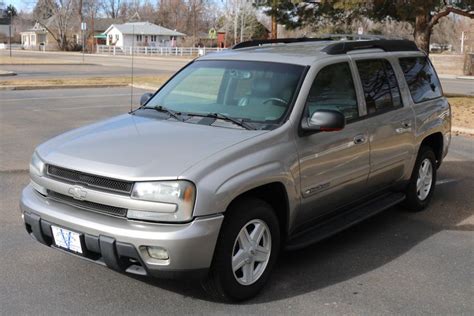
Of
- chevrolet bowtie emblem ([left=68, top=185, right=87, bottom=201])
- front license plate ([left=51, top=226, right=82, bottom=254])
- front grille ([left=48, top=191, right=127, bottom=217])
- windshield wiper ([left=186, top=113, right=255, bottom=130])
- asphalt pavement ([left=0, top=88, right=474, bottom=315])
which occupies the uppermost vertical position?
windshield wiper ([left=186, top=113, right=255, bottom=130])

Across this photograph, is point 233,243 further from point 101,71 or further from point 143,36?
point 143,36

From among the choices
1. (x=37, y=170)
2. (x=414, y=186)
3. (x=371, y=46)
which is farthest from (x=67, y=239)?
(x=414, y=186)

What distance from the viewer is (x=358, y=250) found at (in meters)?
5.14

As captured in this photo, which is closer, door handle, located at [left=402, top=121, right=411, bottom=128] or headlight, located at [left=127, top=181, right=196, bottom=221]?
headlight, located at [left=127, top=181, right=196, bottom=221]

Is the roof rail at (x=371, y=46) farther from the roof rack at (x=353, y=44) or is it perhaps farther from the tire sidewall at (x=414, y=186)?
the tire sidewall at (x=414, y=186)

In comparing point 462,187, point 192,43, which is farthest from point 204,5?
point 462,187

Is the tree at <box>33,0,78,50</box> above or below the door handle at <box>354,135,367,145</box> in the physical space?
above

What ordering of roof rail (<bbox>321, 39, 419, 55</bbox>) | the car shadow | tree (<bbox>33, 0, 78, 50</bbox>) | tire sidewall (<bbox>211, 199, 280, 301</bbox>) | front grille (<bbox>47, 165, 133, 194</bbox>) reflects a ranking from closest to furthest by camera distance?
front grille (<bbox>47, 165, 133, 194</bbox>)
tire sidewall (<bbox>211, 199, 280, 301</bbox>)
the car shadow
roof rail (<bbox>321, 39, 419, 55</bbox>)
tree (<bbox>33, 0, 78, 50</bbox>)

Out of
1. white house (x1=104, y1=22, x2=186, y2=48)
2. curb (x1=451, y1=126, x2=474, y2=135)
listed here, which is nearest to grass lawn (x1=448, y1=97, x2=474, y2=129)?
curb (x1=451, y1=126, x2=474, y2=135)

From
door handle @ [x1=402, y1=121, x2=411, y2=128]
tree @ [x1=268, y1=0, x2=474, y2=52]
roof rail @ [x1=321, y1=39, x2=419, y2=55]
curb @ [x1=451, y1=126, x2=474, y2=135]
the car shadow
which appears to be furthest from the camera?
tree @ [x1=268, y1=0, x2=474, y2=52]

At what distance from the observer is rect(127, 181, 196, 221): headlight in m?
3.53

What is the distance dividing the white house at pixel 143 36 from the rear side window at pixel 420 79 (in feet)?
273

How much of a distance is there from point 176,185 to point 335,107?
1891mm

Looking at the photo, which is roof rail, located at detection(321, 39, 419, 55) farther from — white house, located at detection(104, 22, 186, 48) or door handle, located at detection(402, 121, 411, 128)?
white house, located at detection(104, 22, 186, 48)
